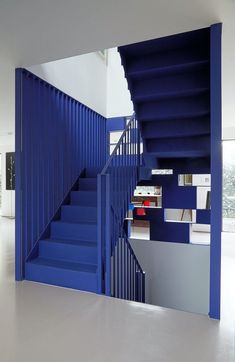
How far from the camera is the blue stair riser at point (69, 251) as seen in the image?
3.17m

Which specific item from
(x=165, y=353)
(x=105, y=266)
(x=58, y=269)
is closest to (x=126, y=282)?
(x=105, y=266)

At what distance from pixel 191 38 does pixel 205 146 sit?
1424 millimetres

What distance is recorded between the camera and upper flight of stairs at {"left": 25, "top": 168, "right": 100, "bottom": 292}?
9.69ft

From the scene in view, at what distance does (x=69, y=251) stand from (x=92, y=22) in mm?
2605

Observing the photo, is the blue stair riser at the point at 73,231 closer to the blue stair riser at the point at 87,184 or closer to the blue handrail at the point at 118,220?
the blue handrail at the point at 118,220

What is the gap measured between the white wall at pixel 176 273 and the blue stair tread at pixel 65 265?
2.14 metres

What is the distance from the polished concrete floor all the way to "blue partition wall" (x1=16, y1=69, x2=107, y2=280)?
3.04ft

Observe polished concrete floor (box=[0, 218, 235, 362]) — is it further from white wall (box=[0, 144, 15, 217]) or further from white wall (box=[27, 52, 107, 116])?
white wall (box=[0, 144, 15, 217])

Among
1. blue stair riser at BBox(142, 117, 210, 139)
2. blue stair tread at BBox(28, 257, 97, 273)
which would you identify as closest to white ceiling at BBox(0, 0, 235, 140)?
blue stair riser at BBox(142, 117, 210, 139)

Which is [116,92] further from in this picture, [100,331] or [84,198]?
[100,331]

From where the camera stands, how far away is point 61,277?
3010mm

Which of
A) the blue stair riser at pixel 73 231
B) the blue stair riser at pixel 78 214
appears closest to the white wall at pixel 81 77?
the blue stair riser at pixel 78 214

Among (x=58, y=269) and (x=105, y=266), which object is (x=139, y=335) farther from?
(x=58, y=269)

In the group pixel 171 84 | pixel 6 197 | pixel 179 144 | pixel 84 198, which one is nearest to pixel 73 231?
pixel 84 198
